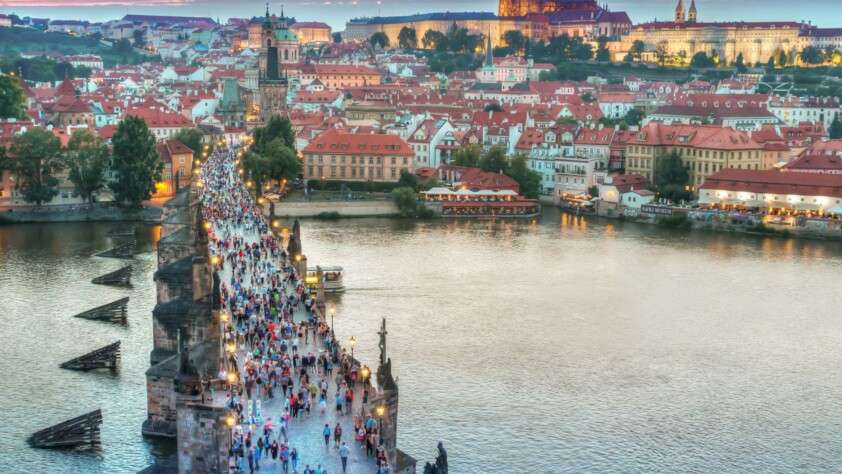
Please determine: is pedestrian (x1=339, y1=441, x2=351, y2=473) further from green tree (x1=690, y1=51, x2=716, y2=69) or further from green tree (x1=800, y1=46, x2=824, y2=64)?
green tree (x1=690, y1=51, x2=716, y2=69)

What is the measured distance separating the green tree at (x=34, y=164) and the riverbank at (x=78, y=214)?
594mm

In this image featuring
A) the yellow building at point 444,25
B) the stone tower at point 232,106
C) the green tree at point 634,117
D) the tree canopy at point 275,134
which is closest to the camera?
the tree canopy at point 275,134

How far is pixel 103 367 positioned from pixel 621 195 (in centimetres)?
2849

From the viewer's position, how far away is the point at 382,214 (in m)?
46.6

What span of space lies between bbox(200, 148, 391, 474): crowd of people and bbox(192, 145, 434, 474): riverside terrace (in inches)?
0.7

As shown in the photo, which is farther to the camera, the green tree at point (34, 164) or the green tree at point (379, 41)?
the green tree at point (379, 41)

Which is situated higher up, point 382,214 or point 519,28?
point 519,28

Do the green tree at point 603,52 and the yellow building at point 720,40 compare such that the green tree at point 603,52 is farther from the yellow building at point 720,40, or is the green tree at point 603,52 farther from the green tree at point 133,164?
the green tree at point 133,164

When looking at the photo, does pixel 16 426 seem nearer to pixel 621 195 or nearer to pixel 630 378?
pixel 630 378

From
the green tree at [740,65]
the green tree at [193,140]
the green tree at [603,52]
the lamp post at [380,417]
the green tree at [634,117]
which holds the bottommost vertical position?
the lamp post at [380,417]

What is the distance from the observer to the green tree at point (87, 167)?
4516cm

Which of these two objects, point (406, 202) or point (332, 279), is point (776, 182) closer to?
point (406, 202)

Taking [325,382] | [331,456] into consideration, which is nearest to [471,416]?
[325,382]

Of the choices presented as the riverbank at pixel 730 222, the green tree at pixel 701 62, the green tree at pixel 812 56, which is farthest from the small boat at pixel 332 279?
the green tree at pixel 701 62
